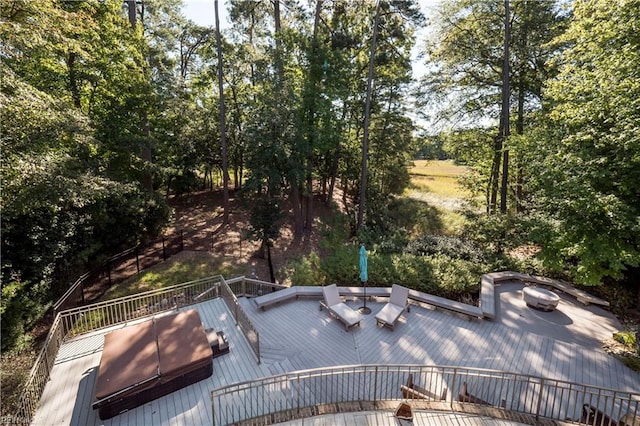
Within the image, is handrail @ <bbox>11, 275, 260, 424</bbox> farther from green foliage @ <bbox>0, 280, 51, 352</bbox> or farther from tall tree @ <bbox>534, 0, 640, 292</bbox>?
tall tree @ <bbox>534, 0, 640, 292</bbox>

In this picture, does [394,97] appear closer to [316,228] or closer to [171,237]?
[316,228]

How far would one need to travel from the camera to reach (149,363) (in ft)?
17.9

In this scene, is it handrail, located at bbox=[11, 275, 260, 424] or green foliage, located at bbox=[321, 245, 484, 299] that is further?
green foliage, located at bbox=[321, 245, 484, 299]

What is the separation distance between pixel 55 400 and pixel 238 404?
340 cm

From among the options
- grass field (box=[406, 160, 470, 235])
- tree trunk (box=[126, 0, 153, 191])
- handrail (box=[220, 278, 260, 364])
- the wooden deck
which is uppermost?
tree trunk (box=[126, 0, 153, 191])

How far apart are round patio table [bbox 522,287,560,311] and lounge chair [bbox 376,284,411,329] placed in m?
3.86

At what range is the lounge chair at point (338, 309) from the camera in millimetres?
8336

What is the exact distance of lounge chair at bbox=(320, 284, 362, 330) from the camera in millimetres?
8336

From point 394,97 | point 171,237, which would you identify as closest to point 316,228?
point 171,237

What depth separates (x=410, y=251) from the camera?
524 inches

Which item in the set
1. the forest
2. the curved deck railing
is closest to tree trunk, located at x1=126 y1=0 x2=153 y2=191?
the forest

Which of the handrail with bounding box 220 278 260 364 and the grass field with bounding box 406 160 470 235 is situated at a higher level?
the grass field with bounding box 406 160 470 235

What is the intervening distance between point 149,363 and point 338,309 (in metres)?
5.03

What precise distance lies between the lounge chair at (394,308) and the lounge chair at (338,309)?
66 cm
